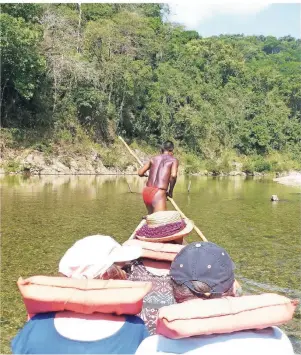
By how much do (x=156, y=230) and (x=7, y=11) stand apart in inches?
870

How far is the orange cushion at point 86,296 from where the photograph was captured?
A: 202 cm

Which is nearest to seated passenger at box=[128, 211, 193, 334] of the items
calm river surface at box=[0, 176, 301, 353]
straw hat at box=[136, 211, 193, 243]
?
straw hat at box=[136, 211, 193, 243]

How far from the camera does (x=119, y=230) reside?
8.99 meters

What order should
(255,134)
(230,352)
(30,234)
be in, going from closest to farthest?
(230,352) → (30,234) → (255,134)

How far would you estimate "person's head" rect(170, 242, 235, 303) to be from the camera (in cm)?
194

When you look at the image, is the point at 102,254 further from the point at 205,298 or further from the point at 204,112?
the point at 204,112

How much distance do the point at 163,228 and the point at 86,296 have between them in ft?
7.82

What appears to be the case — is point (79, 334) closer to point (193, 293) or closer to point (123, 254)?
point (193, 293)

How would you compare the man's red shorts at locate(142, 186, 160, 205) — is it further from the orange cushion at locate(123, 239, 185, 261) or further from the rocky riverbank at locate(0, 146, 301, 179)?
the rocky riverbank at locate(0, 146, 301, 179)

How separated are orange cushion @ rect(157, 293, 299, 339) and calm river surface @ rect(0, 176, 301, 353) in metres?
2.22

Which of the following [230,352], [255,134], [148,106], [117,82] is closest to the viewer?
[230,352]

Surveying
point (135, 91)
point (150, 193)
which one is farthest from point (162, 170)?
point (135, 91)

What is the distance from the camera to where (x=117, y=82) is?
31312 millimetres

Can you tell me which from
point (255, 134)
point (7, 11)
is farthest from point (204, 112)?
point (7, 11)
